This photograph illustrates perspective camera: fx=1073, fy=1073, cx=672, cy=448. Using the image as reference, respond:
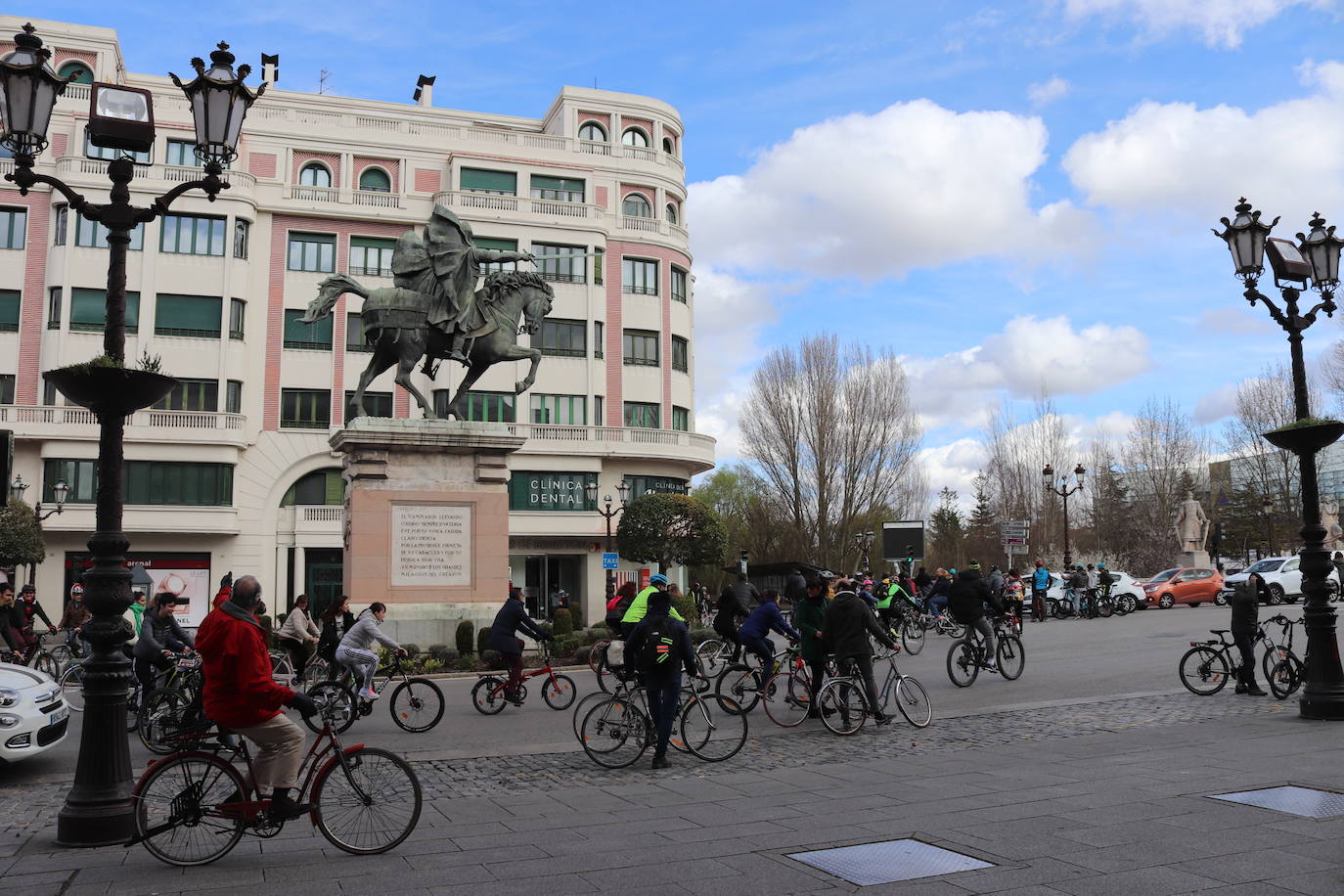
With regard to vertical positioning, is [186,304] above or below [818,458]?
above

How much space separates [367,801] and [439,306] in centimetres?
1423

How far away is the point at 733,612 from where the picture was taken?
16.6 meters

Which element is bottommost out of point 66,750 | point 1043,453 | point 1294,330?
point 66,750

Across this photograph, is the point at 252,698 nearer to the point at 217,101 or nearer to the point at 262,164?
the point at 217,101

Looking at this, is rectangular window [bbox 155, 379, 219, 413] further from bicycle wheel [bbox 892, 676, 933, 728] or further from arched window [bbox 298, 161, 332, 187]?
bicycle wheel [bbox 892, 676, 933, 728]

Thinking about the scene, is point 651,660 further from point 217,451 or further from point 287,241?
point 287,241

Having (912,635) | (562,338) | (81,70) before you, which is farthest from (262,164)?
(912,635)

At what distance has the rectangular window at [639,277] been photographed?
50.1 m

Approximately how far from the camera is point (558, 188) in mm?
49969

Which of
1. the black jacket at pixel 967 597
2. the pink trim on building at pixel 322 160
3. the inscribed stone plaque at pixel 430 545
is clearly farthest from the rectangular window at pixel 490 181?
the black jacket at pixel 967 597

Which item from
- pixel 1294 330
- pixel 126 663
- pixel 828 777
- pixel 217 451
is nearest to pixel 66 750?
pixel 126 663

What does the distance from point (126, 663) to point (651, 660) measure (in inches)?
174

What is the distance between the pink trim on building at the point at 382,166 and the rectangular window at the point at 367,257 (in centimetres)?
263

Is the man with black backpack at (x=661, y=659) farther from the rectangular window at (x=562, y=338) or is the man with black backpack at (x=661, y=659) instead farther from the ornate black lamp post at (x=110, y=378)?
the rectangular window at (x=562, y=338)
